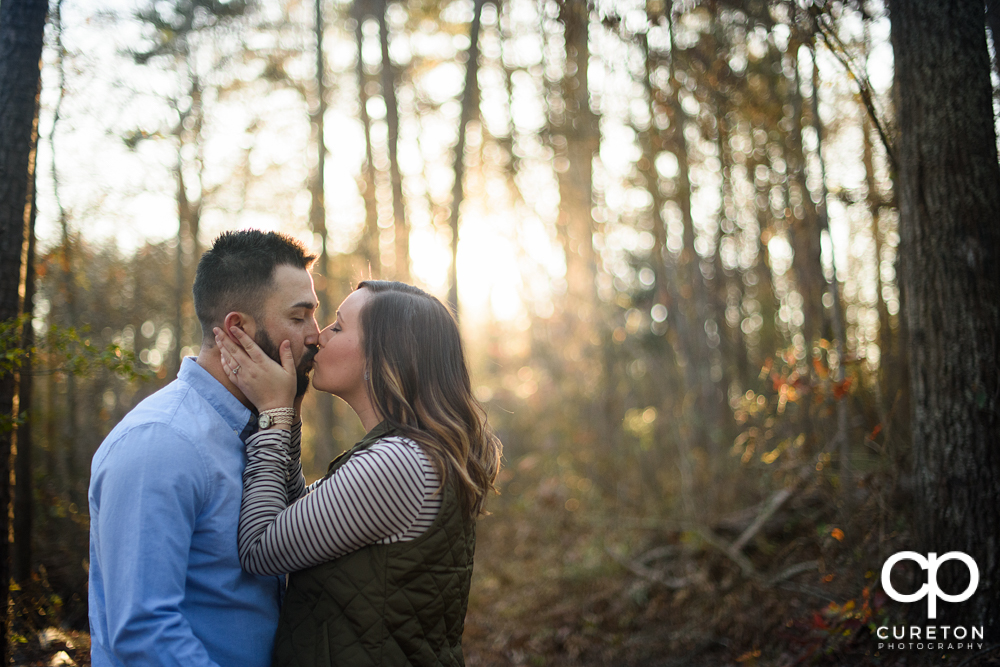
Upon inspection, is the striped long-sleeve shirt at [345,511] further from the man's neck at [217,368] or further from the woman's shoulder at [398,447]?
the man's neck at [217,368]

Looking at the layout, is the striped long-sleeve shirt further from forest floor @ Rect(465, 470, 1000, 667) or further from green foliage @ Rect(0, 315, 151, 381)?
forest floor @ Rect(465, 470, 1000, 667)

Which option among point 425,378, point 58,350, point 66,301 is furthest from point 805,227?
point 66,301

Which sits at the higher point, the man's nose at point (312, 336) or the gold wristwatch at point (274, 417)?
the man's nose at point (312, 336)

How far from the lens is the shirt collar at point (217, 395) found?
2.07 metres

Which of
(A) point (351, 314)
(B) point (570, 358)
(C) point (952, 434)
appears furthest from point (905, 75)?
(B) point (570, 358)

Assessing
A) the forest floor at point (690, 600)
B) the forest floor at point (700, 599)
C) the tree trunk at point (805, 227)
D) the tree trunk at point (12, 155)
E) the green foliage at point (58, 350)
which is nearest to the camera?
the green foliage at point (58, 350)

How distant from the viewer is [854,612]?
402cm

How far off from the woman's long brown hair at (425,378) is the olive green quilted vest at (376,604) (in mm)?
147

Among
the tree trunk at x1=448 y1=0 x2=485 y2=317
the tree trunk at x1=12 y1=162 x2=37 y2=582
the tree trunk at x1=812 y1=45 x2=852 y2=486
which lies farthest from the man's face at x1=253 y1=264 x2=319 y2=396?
the tree trunk at x1=448 y1=0 x2=485 y2=317

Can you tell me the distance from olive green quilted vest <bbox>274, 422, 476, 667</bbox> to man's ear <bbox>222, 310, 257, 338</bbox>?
0.55 meters

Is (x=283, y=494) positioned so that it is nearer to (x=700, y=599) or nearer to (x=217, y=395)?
(x=217, y=395)

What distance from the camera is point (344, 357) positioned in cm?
224

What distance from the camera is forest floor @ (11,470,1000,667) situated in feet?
13.2

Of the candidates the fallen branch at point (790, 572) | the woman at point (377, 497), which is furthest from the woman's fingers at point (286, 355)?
the fallen branch at point (790, 572)
